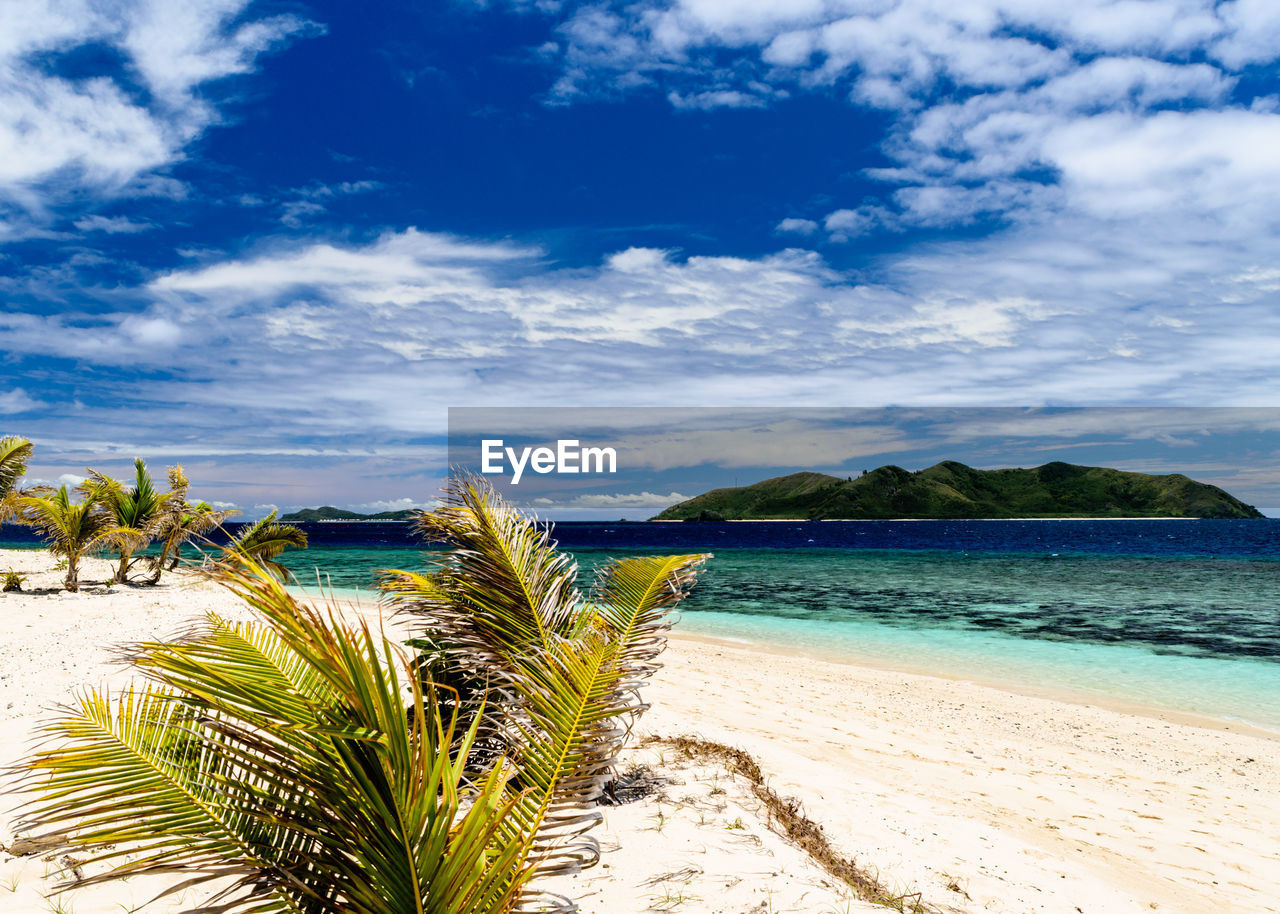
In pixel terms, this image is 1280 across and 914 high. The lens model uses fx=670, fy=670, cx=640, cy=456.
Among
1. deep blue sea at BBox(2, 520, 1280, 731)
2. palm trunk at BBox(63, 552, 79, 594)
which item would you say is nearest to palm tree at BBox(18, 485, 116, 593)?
palm trunk at BBox(63, 552, 79, 594)

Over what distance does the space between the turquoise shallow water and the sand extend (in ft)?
7.22

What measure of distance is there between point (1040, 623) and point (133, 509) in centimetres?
2505

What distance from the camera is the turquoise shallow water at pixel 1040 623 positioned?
12.7 meters

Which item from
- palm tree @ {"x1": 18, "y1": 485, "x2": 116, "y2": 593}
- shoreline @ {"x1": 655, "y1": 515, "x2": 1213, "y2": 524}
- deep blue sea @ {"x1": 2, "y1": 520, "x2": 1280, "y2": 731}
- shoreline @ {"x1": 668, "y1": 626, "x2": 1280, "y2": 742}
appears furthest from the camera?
shoreline @ {"x1": 655, "y1": 515, "x2": 1213, "y2": 524}

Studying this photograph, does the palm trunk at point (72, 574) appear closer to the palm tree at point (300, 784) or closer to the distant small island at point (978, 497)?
the palm tree at point (300, 784)

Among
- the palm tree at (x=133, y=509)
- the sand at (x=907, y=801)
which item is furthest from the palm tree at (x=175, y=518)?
the sand at (x=907, y=801)

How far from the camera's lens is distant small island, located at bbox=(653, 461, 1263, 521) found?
534 ft

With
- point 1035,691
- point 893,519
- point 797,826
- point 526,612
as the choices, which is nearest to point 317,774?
point 526,612

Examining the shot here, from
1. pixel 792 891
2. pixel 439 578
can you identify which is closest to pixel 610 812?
pixel 792 891

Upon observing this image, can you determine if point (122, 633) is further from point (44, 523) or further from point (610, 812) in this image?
point (610, 812)

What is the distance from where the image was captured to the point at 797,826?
477 cm

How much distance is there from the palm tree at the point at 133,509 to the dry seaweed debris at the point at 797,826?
15.4m

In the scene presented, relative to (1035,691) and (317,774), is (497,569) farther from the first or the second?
(1035,691)

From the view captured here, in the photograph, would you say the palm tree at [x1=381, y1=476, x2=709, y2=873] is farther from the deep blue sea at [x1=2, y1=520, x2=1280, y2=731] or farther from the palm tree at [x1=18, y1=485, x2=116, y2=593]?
the palm tree at [x1=18, y1=485, x2=116, y2=593]
